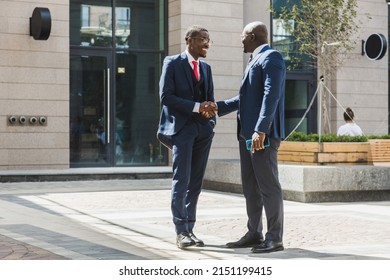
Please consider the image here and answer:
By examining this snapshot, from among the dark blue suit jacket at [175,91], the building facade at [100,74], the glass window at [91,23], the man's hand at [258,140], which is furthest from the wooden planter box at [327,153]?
the glass window at [91,23]

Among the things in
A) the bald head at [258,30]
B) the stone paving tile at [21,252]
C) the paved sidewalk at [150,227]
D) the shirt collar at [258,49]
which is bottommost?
the paved sidewalk at [150,227]

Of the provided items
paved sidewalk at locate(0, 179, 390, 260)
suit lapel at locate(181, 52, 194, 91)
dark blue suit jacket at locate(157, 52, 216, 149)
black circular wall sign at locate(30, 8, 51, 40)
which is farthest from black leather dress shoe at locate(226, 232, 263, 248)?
black circular wall sign at locate(30, 8, 51, 40)

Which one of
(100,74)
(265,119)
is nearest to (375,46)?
(100,74)

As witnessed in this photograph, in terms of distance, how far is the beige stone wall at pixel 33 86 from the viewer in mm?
17812

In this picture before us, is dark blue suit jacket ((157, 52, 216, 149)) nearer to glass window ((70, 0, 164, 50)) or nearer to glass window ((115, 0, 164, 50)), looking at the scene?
glass window ((70, 0, 164, 50))

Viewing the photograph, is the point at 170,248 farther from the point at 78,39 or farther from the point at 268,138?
the point at 78,39

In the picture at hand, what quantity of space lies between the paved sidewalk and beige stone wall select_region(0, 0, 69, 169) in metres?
3.96

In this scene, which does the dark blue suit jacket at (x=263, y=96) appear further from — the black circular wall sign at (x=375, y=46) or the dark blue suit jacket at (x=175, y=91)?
the black circular wall sign at (x=375, y=46)

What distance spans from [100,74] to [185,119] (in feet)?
41.3

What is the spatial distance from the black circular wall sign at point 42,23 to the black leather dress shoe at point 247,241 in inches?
447
